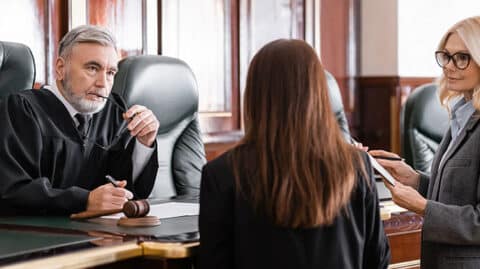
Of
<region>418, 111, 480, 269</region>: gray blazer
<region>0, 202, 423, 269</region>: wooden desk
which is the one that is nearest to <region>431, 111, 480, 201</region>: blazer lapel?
<region>418, 111, 480, 269</region>: gray blazer

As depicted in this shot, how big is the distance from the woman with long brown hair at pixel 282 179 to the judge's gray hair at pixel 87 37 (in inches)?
35.2

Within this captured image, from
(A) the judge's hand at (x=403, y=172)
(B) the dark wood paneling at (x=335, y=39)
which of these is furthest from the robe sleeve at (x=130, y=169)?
(B) the dark wood paneling at (x=335, y=39)

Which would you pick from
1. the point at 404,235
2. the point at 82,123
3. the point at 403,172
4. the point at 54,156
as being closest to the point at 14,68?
the point at 82,123

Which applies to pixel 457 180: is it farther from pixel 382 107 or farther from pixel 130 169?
pixel 382 107

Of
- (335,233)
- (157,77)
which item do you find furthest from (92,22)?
(335,233)

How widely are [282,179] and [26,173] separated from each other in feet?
3.05

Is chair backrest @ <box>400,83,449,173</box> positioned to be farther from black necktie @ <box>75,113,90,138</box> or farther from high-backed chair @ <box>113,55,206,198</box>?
black necktie @ <box>75,113,90,138</box>

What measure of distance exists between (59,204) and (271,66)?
0.86m

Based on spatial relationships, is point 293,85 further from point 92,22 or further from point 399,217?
point 92,22

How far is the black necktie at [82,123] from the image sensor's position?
2812 mm

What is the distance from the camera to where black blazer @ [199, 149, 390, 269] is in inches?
77.5

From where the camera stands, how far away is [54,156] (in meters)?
2.70

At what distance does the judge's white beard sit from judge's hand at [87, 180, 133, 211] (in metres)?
0.35

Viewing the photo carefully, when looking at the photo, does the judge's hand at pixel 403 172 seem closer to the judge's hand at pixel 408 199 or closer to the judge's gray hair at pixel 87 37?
the judge's hand at pixel 408 199
